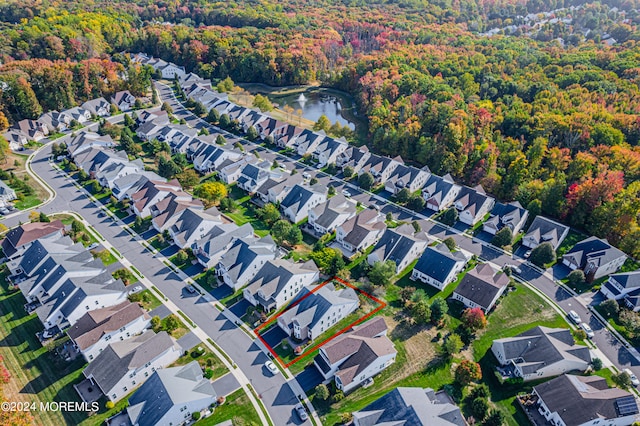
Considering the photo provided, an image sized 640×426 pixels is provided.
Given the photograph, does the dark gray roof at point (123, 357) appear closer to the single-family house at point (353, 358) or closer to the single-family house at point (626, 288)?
the single-family house at point (353, 358)

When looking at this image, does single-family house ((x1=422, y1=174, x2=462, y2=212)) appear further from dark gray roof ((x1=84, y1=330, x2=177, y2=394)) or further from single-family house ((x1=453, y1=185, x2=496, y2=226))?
dark gray roof ((x1=84, y1=330, x2=177, y2=394))

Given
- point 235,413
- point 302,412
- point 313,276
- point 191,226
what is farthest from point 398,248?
point 191,226

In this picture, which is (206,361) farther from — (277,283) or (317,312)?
(317,312)

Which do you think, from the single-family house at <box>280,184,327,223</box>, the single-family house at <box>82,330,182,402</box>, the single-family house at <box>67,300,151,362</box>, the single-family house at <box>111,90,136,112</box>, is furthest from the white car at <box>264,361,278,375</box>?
the single-family house at <box>111,90,136,112</box>

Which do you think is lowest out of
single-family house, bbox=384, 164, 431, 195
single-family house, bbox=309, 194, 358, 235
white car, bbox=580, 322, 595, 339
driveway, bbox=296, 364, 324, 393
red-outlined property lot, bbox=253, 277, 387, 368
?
driveway, bbox=296, 364, 324, 393

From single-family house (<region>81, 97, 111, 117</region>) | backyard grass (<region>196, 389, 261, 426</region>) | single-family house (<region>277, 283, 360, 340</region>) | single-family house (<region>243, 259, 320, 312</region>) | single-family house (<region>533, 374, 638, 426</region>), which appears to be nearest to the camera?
single-family house (<region>533, 374, 638, 426</region>)

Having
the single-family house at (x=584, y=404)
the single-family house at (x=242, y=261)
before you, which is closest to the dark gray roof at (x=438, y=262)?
the single-family house at (x=584, y=404)
